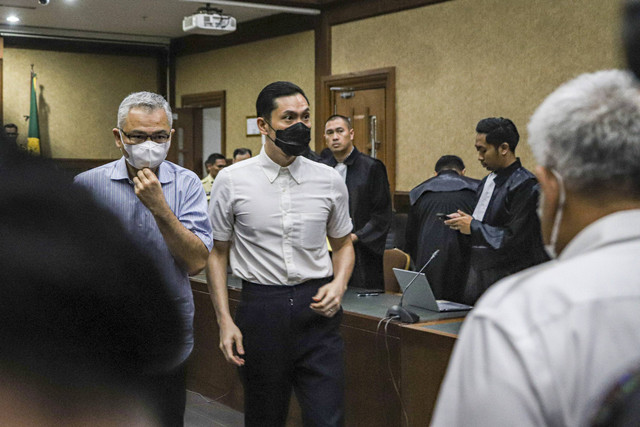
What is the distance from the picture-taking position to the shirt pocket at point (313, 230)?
2.91 metres

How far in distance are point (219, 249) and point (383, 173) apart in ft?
8.43

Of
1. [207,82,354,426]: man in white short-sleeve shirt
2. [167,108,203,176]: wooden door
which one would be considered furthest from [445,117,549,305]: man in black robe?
[167,108,203,176]: wooden door

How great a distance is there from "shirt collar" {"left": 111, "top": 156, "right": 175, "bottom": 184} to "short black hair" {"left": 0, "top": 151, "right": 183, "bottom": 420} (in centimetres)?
194

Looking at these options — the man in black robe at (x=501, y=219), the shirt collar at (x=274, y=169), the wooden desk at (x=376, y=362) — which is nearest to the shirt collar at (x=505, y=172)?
the man in black robe at (x=501, y=219)

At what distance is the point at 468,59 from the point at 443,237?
279cm

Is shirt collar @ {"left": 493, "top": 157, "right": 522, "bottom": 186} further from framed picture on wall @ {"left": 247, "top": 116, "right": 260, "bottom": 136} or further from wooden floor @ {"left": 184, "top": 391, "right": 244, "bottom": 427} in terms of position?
framed picture on wall @ {"left": 247, "top": 116, "right": 260, "bottom": 136}

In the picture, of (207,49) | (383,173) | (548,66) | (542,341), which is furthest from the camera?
(207,49)

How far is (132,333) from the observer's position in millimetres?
589

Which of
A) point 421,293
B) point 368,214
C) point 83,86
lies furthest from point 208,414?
point 83,86

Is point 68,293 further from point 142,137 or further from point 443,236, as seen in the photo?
point 443,236

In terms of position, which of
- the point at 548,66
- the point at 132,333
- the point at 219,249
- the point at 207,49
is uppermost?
the point at 207,49

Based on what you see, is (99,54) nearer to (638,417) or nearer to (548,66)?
(548,66)

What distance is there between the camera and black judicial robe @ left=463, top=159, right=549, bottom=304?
405cm

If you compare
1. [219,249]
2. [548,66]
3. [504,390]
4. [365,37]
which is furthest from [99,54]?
[504,390]
